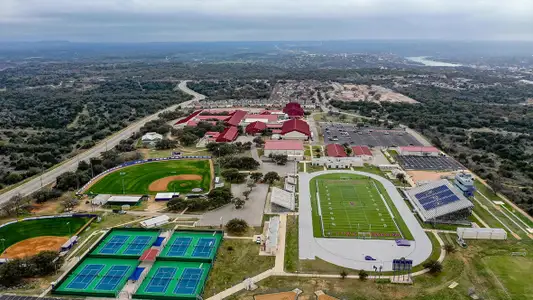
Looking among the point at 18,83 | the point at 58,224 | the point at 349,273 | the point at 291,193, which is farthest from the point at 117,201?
the point at 18,83

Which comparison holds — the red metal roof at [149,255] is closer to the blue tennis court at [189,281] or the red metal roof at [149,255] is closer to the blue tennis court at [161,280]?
the blue tennis court at [161,280]

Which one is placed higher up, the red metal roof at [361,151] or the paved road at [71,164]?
the red metal roof at [361,151]

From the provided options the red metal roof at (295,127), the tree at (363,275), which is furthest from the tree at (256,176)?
the red metal roof at (295,127)

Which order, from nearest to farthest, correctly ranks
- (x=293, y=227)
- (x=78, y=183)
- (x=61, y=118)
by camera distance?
(x=293, y=227) < (x=78, y=183) < (x=61, y=118)

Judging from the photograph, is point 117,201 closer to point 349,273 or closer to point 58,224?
point 58,224

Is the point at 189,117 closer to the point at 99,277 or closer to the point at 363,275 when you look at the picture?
the point at 99,277

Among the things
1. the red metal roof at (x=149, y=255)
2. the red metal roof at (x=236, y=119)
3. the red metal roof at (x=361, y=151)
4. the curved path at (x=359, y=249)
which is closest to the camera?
the red metal roof at (x=149, y=255)
